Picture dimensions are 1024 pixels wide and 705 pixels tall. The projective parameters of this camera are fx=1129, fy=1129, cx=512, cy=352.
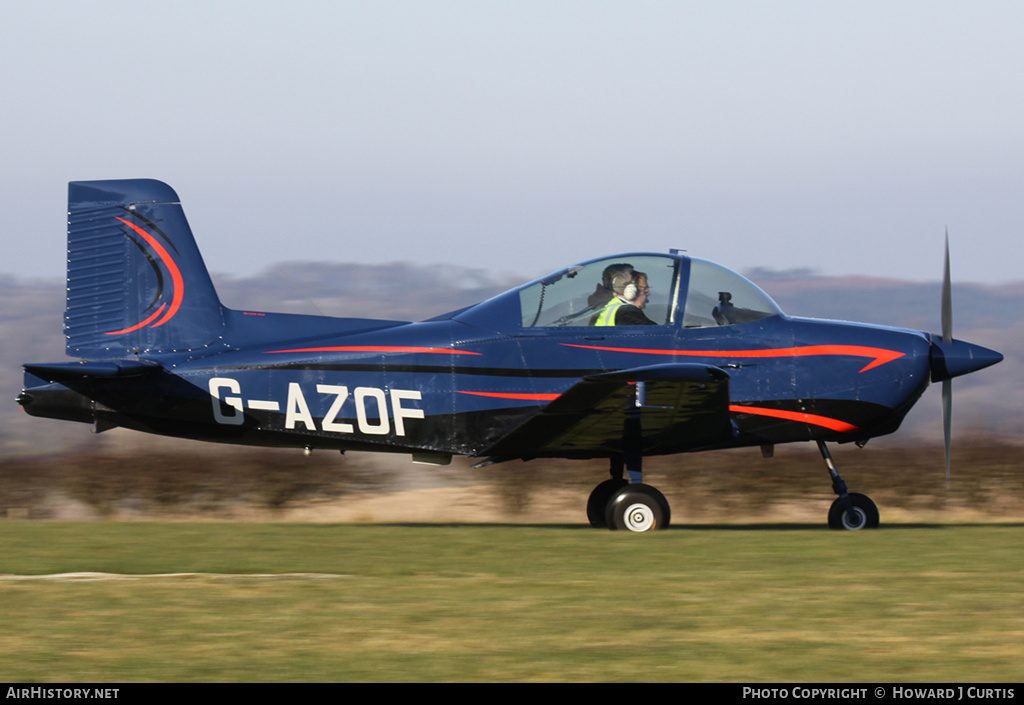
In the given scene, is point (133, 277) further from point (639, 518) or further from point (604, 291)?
point (639, 518)

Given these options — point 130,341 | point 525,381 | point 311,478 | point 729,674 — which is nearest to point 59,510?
point 311,478

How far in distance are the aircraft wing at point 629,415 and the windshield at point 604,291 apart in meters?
0.84

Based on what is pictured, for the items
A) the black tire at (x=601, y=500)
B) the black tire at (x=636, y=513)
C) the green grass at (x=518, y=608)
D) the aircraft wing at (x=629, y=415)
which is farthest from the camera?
the black tire at (x=601, y=500)

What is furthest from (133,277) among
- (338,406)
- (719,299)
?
(719,299)

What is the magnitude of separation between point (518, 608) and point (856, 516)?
528 cm

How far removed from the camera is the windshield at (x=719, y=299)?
991 cm

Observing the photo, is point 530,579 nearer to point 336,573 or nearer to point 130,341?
point 336,573

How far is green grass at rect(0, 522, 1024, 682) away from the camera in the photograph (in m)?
4.58

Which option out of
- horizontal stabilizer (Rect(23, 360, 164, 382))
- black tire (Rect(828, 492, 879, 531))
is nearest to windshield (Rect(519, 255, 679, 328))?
black tire (Rect(828, 492, 879, 531))

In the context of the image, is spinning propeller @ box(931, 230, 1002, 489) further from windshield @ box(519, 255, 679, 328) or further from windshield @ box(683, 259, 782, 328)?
windshield @ box(519, 255, 679, 328)

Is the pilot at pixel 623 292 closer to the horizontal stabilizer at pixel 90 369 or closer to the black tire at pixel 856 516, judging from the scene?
the black tire at pixel 856 516

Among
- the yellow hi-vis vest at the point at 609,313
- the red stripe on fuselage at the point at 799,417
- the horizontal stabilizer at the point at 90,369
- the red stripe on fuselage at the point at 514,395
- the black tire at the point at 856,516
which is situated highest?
the yellow hi-vis vest at the point at 609,313

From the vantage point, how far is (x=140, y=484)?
57.3ft

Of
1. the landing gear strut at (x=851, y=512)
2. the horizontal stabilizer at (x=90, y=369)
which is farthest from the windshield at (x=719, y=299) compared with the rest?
the horizontal stabilizer at (x=90, y=369)
